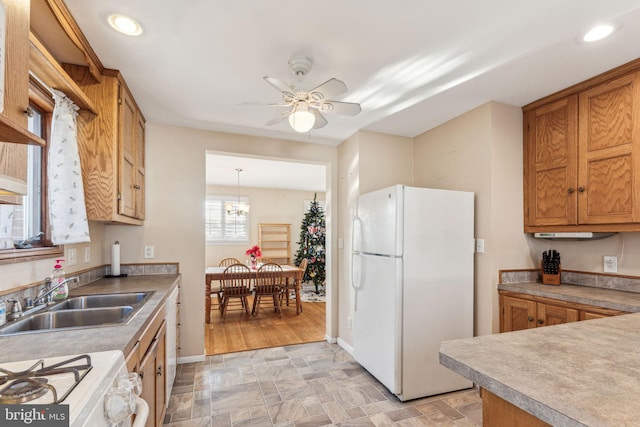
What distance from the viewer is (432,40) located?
69.1 inches

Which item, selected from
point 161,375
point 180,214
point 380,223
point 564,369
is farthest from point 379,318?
point 180,214

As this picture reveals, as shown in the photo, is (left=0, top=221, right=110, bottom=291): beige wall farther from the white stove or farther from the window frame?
the white stove

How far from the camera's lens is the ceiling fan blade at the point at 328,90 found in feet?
5.75

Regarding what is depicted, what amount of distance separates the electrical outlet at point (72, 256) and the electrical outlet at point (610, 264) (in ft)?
12.4

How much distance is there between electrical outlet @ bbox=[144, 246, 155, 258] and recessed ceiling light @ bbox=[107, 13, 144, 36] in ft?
6.18

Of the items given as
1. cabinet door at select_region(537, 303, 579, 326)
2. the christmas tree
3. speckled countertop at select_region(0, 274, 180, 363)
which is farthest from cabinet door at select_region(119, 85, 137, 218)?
the christmas tree

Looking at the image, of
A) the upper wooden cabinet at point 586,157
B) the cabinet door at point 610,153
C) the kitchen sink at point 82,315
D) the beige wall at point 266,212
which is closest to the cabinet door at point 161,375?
the kitchen sink at point 82,315

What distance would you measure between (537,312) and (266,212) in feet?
19.0

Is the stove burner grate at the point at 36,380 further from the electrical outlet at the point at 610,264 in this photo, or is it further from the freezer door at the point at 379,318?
the electrical outlet at the point at 610,264

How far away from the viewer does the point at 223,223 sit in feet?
22.5

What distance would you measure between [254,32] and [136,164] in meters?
1.55

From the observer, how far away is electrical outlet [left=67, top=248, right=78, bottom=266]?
2072 millimetres

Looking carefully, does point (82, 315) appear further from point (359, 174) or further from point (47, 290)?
point (359, 174)

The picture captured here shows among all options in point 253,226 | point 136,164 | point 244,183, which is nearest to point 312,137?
point 136,164
